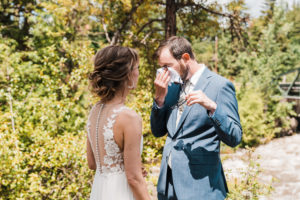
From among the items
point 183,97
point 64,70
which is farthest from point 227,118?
point 64,70

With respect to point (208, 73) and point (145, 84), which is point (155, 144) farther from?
point (208, 73)

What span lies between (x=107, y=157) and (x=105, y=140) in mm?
143

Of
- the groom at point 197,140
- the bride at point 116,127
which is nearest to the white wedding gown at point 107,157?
the bride at point 116,127

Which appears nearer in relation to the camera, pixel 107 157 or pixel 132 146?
pixel 132 146

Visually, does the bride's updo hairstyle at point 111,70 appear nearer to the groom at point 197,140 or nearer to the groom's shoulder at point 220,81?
the groom at point 197,140

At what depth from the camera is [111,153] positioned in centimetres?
160

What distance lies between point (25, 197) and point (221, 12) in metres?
5.41

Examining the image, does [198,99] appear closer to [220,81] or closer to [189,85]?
[220,81]

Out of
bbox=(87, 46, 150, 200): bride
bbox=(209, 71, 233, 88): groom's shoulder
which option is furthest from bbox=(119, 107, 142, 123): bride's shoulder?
bbox=(209, 71, 233, 88): groom's shoulder

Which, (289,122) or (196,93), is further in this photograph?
(289,122)

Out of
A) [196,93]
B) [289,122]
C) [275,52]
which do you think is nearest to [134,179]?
[196,93]

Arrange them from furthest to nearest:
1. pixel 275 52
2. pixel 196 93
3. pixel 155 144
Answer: pixel 275 52
pixel 155 144
pixel 196 93

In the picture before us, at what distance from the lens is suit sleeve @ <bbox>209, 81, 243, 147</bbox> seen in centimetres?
155

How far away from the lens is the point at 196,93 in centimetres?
149
